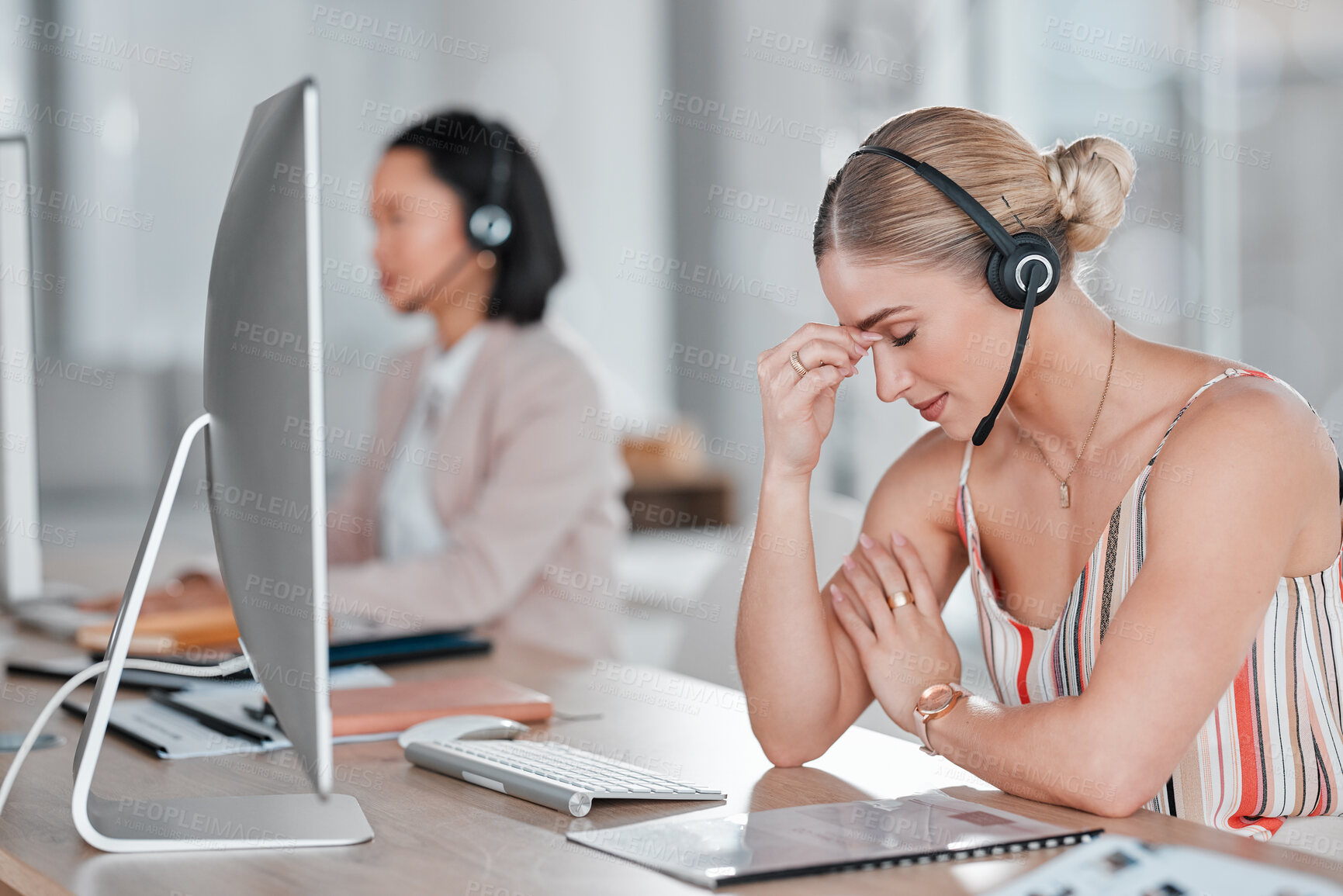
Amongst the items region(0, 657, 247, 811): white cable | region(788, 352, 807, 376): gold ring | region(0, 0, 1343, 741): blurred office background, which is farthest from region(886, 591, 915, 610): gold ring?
region(0, 0, 1343, 741): blurred office background

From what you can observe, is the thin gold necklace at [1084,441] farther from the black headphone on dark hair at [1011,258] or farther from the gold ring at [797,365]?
the gold ring at [797,365]

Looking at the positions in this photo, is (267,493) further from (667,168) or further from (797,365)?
(667,168)

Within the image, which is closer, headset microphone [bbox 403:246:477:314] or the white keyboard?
the white keyboard

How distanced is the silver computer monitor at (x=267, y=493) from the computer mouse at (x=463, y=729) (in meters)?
0.15

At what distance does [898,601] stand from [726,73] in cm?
412

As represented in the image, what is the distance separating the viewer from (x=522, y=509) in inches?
81.8

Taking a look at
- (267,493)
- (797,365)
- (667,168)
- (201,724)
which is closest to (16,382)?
(201,724)

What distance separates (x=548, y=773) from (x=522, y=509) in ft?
3.51

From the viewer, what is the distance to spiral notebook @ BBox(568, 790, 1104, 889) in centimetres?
83

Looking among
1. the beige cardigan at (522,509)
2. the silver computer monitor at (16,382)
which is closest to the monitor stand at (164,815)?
the silver computer monitor at (16,382)

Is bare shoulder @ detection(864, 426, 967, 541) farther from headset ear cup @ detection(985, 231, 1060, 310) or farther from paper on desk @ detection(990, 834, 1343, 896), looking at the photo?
paper on desk @ detection(990, 834, 1343, 896)

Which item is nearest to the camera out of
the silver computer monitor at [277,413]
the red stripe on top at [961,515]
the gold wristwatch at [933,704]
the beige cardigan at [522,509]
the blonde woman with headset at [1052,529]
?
the silver computer monitor at [277,413]

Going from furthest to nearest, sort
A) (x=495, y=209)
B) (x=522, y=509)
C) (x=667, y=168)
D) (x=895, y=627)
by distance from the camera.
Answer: (x=667, y=168), (x=495, y=209), (x=522, y=509), (x=895, y=627)

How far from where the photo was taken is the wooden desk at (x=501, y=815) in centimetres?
83
